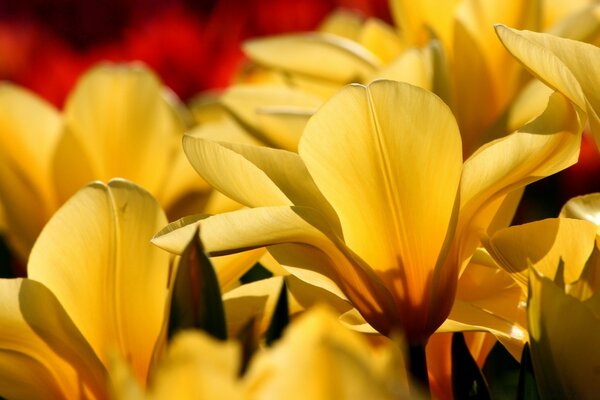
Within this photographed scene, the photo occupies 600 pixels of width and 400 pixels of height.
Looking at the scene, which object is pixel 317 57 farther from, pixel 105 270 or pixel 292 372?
pixel 292 372

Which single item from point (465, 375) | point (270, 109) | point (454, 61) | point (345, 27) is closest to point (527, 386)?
point (465, 375)

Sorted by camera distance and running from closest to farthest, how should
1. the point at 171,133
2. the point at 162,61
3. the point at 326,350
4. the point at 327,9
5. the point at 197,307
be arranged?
1. the point at 326,350
2. the point at 197,307
3. the point at 171,133
4. the point at 162,61
5. the point at 327,9

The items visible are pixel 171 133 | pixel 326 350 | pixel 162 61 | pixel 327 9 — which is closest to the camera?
pixel 326 350

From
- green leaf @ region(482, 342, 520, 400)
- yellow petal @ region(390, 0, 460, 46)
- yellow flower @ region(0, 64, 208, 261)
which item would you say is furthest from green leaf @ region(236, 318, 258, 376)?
yellow petal @ region(390, 0, 460, 46)

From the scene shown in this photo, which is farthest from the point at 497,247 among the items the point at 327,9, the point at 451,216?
the point at 327,9

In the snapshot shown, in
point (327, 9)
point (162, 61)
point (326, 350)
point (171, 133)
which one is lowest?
point (326, 350)

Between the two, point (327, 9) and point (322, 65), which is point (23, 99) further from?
point (327, 9)
